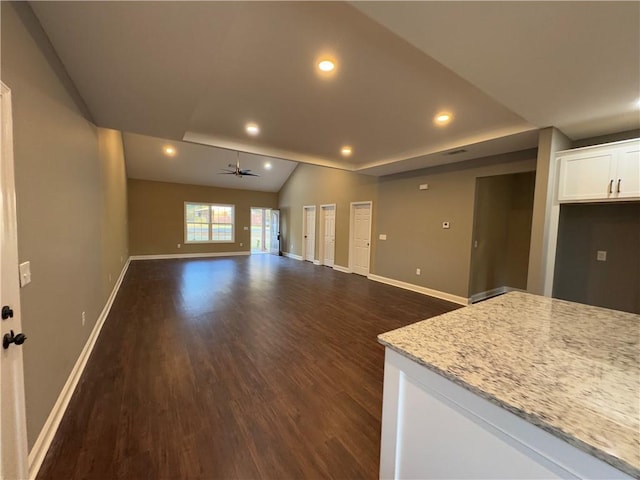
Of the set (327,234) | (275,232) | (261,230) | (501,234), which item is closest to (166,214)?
(261,230)

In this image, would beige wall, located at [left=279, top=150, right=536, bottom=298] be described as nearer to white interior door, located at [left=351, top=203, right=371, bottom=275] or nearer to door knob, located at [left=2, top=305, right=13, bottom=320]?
white interior door, located at [left=351, top=203, right=371, bottom=275]

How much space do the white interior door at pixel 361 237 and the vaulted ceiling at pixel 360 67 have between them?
9.42 ft

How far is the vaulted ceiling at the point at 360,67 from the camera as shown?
1513 mm

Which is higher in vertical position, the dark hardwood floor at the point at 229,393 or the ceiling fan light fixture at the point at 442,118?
the ceiling fan light fixture at the point at 442,118

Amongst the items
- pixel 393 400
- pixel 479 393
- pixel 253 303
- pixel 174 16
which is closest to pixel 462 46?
pixel 174 16

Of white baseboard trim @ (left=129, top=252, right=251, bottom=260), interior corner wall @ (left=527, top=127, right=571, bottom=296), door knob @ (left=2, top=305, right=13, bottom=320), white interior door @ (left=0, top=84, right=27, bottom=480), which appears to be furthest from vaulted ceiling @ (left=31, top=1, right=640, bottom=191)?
white baseboard trim @ (left=129, top=252, right=251, bottom=260)

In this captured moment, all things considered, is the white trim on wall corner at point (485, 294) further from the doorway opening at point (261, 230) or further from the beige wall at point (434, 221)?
the doorway opening at point (261, 230)

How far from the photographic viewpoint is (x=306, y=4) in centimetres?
185

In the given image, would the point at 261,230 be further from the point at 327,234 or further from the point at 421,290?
the point at 421,290

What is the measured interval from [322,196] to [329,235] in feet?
4.23

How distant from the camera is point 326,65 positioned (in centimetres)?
243

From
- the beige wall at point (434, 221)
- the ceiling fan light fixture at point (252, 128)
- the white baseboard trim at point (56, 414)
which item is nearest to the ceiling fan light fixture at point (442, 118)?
the beige wall at point (434, 221)

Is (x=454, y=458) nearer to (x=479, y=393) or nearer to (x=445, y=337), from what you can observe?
(x=479, y=393)

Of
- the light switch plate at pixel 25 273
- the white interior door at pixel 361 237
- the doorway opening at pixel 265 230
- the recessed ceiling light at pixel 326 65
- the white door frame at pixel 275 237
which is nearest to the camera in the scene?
the light switch plate at pixel 25 273
